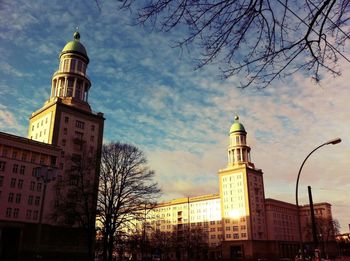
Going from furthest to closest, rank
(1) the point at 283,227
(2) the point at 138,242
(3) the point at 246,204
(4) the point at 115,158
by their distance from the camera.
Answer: (1) the point at 283,227, (3) the point at 246,204, (4) the point at 115,158, (2) the point at 138,242

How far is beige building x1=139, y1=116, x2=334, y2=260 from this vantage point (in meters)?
109

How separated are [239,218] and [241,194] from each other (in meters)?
7.25

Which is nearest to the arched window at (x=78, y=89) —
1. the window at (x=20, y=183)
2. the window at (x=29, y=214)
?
the window at (x=20, y=183)

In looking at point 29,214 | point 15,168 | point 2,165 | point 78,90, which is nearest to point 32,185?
point 15,168

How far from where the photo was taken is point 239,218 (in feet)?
361

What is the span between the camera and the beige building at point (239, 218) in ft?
357

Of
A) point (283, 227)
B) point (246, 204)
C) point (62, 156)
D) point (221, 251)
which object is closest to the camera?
point (62, 156)

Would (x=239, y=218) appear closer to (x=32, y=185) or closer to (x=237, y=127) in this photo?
(x=237, y=127)

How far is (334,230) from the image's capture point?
431 feet

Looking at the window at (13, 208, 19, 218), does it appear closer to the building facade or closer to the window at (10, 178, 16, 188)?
the building facade

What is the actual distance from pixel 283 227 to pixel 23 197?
3857 inches

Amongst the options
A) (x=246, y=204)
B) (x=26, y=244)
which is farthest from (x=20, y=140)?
(x=246, y=204)

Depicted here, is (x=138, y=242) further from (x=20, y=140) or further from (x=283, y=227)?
(x=283, y=227)

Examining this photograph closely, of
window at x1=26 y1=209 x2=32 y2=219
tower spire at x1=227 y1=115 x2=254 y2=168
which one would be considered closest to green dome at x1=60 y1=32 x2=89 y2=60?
window at x1=26 y1=209 x2=32 y2=219
